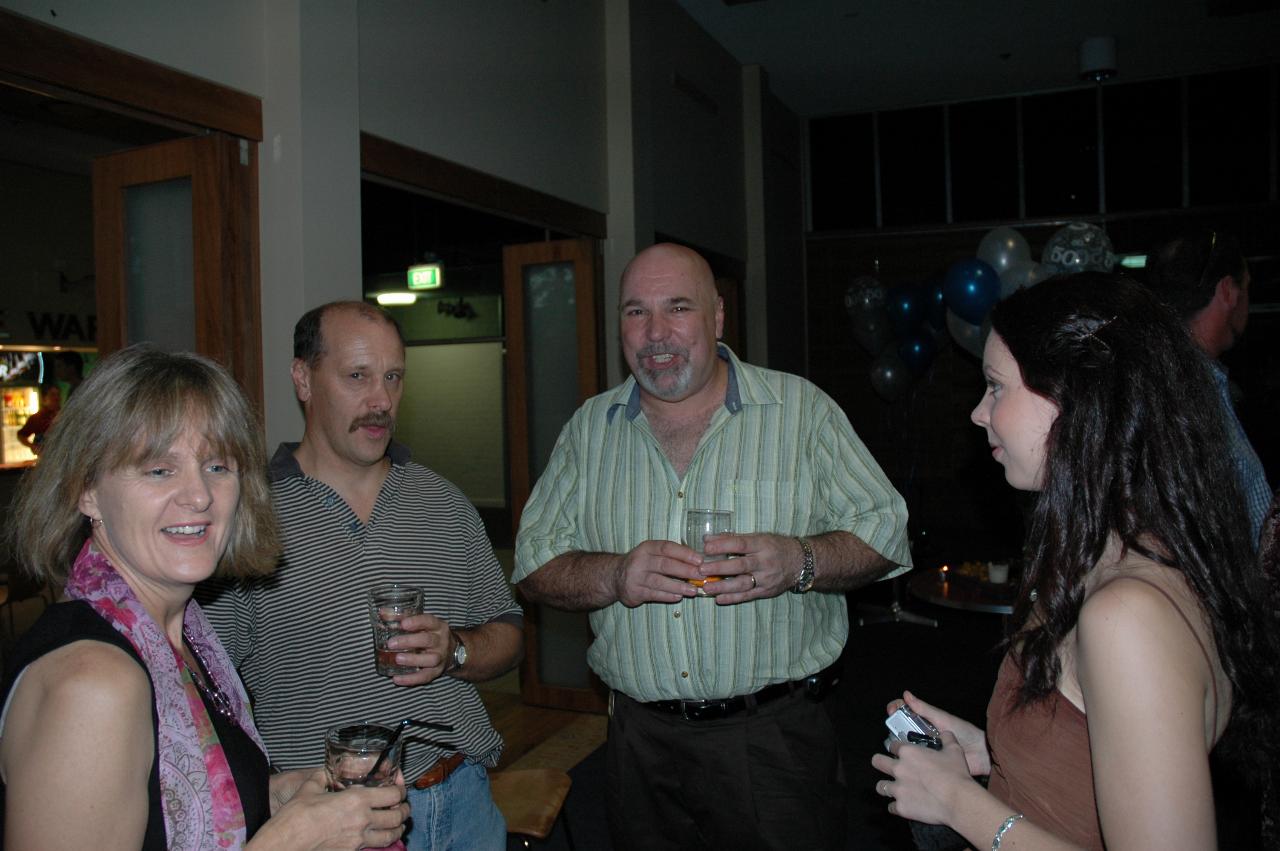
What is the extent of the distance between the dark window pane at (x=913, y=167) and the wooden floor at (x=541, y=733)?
7436 millimetres

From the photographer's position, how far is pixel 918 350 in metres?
8.39

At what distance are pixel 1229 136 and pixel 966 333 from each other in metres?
4.64

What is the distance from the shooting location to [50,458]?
1.29 m

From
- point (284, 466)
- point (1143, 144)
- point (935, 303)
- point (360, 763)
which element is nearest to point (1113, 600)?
point (360, 763)

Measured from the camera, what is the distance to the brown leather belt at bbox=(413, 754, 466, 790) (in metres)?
1.94

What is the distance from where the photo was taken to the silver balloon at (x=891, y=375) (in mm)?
8539

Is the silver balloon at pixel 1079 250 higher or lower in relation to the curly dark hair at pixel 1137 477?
higher

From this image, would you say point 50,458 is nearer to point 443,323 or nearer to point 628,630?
point 628,630

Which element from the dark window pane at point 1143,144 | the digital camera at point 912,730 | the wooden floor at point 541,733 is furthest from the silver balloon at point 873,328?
the digital camera at point 912,730

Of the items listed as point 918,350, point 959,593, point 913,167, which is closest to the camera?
point 959,593

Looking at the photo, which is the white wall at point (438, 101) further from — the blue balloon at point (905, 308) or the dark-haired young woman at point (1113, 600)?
the dark-haired young woman at point (1113, 600)

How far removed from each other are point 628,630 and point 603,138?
4.28m

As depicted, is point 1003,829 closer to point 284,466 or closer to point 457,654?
point 457,654

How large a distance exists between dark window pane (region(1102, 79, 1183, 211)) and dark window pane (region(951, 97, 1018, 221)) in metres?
0.96
